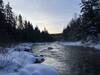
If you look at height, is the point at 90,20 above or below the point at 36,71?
above

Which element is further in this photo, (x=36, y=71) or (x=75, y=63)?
(x=75, y=63)

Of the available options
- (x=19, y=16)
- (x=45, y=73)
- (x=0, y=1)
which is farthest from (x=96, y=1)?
(x=19, y=16)

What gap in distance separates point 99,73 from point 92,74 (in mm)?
575

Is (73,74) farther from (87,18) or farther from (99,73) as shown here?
(87,18)

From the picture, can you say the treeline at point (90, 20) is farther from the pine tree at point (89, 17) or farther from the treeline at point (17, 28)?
the treeline at point (17, 28)

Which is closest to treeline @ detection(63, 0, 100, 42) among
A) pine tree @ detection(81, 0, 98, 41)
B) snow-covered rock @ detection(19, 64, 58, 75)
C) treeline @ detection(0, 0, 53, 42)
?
pine tree @ detection(81, 0, 98, 41)

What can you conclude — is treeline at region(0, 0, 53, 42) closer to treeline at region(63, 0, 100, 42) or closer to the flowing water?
treeline at region(63, 0, 100, 42)

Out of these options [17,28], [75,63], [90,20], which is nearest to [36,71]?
A: [75,63]

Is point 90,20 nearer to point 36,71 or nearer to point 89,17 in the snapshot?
point 89,17

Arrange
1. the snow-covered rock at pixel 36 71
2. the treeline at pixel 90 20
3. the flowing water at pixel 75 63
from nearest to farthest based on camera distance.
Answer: the snow-covered rock at pixel 36 71 < the flowing water at pixel 75 63 < the treeline at pixel 90 20

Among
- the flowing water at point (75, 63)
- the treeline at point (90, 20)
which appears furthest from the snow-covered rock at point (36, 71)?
the treeline at point (90, 20)

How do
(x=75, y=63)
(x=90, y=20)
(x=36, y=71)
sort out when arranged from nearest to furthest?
(x=36, y=71) < (x=75, y=63) < (x=90, y=20)

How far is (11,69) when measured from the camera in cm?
1254

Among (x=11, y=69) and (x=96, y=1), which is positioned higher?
(x=96, y=1)
